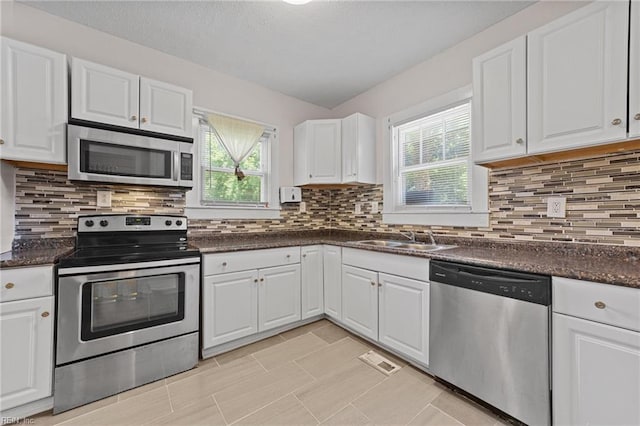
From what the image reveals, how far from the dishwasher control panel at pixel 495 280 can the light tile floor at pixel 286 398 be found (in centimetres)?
71

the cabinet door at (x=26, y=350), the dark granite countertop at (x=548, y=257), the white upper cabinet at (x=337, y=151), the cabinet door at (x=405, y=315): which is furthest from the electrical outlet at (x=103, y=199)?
the cabinet door at (x=405, y=315)

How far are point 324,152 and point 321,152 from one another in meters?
0.04

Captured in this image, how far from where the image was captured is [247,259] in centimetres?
228

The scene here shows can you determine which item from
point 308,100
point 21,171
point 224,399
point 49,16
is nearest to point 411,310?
point 224,399

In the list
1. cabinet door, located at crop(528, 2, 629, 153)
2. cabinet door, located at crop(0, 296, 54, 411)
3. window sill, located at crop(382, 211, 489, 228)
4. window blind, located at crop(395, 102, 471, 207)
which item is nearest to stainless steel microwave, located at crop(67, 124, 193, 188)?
cabinet door, located at crop(0, 296, 54, 411)

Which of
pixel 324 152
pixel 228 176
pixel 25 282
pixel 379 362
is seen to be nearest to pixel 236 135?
pixel 228 176

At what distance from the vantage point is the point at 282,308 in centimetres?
249

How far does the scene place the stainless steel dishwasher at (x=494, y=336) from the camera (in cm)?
133

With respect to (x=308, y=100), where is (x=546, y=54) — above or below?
below

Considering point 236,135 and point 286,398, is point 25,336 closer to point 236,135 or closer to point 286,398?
point 286,398

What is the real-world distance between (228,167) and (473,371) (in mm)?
2679

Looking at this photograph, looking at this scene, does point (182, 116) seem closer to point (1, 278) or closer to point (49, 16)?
point (49, 16)

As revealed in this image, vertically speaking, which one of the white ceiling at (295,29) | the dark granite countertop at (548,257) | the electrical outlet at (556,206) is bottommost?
the dark granite countertop at (548,257)

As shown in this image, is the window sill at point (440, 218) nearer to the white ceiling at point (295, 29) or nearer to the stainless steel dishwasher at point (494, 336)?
the stainless steel dishwasher at point (494, 336)
